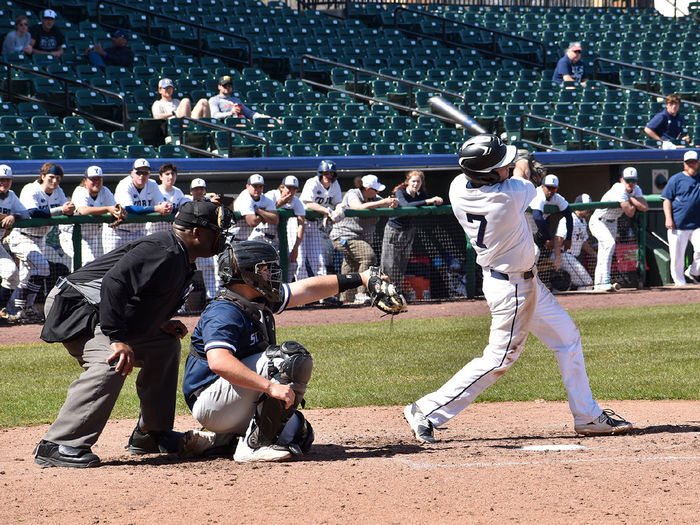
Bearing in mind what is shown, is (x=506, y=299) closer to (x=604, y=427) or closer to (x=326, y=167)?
(x=604, y=427)

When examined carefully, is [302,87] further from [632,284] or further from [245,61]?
[632,284]

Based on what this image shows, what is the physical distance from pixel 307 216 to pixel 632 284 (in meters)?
5.05

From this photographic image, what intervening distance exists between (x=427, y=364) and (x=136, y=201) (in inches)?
189

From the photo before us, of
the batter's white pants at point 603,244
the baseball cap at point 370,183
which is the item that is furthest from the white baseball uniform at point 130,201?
the batter's white pants at point 603,244

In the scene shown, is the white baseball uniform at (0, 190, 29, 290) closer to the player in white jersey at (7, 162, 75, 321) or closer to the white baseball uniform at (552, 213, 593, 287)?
the player in white jersey at (7, 162, 75, 321)

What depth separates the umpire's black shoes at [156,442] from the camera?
571cm

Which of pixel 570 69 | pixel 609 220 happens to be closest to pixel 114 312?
pixel 609 220

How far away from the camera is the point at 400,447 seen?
5.75 m

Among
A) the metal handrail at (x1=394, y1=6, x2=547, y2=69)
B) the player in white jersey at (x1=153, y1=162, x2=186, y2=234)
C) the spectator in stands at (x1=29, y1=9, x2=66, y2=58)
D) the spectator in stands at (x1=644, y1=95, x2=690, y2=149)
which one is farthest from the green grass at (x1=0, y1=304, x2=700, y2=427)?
the metal handrail at (x1=394, y1=6, x2=547, y2=69)

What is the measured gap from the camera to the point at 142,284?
514 centimetres

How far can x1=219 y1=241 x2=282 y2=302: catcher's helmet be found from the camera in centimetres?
523

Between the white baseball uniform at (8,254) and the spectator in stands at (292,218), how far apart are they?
310 centimetres

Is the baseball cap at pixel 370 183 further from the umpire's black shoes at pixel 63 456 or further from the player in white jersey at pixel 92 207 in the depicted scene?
the umpire's black shoes at pixel 63 456

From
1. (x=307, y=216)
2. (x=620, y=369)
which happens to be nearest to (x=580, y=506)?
(x=620, y=369)
